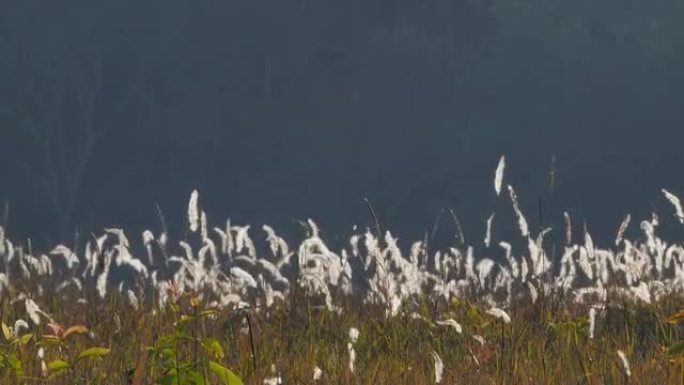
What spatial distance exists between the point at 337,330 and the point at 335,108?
50520 mm

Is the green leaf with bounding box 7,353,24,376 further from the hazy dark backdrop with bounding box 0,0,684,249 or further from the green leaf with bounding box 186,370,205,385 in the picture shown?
the hazy dark backdrop with bounding box 0,0,684,249

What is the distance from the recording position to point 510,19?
6144cm

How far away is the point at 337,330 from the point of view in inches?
269

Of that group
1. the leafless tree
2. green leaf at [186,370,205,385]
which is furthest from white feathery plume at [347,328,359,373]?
the leafless tree

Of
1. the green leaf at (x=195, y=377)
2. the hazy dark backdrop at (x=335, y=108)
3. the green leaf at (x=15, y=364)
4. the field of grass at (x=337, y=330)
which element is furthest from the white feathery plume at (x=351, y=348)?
the hazy dark backdrop at (x=335, y=108)

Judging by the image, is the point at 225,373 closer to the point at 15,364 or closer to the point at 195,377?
the point at 195,377

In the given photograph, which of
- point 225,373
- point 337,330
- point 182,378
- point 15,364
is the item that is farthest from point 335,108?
point 225,373

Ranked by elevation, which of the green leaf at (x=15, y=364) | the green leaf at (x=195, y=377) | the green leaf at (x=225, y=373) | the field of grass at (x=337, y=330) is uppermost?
the green leaf at (x=225, y=373)

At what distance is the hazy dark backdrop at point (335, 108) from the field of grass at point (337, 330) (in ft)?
130

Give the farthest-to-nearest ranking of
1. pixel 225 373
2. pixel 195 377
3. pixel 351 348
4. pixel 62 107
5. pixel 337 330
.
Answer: pixel 62 107, pixel 337 330, pixel 351 348, pixel 195 377, pixel 225 373

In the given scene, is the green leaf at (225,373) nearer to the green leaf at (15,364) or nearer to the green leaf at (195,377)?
the green leaf at (195,377)

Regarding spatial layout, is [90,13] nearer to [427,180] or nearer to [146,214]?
[146,214]

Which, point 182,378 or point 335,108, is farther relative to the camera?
point 335,108

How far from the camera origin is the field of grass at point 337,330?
4.51 meters
